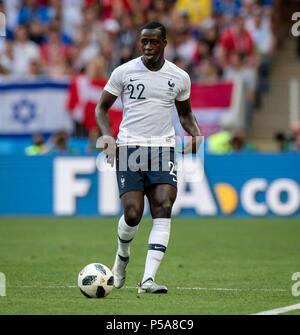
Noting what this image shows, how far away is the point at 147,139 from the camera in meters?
9.38

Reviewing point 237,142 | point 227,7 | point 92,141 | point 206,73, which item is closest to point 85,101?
point 92,141

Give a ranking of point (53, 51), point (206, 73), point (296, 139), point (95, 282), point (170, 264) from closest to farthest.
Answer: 1. point (95, 282)
2. point (170, 264)
3. point (296, 139)
4. point (206, 73)
5. point (53, 51)

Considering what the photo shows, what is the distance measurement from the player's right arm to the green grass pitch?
1359mm

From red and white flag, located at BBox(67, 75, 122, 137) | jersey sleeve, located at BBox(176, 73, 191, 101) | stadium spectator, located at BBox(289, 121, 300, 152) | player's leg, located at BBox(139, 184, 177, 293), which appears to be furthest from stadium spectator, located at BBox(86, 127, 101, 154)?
player's leg, located at BBox(139, 184, 177, 293)

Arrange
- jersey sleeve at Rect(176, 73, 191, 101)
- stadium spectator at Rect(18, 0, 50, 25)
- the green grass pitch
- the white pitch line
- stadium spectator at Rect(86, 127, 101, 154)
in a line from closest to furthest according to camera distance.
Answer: the white pitch line, the green grass pitch, jersey sleeve at Rect(176, 73, 191, 101), stadium spectator at Rect(86, 127, 101, 154), stadium spectator at Rect(18, 0, 50, 25)

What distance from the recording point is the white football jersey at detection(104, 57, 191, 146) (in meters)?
9.38

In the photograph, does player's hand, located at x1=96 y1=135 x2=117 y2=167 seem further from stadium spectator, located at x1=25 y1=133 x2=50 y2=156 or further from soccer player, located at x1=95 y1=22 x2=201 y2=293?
stadium spectator, located at x1=25 y1=133 x2=50 y2=156

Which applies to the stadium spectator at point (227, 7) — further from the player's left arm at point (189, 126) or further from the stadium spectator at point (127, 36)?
the player's left arm at point (189, 126)

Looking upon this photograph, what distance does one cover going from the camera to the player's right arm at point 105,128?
9195 millimetres

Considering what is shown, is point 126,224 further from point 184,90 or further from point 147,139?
point 184,90

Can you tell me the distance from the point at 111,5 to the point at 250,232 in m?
9.28

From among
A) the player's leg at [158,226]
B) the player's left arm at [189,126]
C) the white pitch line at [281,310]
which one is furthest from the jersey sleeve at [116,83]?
the white pitch line at [281,310]

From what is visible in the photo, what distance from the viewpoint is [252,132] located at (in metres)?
23.2

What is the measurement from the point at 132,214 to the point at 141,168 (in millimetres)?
467
